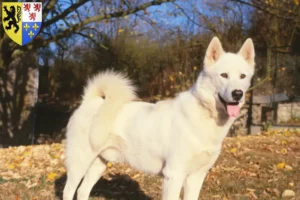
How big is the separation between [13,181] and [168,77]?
23.6 ft

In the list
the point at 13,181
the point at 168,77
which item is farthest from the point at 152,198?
the point at 168,77

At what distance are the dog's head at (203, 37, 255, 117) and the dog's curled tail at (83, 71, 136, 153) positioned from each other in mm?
960

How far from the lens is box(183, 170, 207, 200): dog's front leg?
352cm

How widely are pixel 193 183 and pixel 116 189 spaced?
177 centimetres

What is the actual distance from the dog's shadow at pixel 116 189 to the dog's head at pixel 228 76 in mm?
1838

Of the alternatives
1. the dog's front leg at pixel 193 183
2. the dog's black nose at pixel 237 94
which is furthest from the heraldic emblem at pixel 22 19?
the dog's black nose at pixel 237 94

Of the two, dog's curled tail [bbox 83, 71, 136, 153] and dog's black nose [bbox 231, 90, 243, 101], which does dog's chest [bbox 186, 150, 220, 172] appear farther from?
dog's curled tail [bbox 83, 71, 136, 153]

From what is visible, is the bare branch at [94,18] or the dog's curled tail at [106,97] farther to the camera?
the bare branch at [94,18]

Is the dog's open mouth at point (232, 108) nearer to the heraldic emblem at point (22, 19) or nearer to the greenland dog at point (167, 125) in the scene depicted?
the greenland dog at point (167, 125)

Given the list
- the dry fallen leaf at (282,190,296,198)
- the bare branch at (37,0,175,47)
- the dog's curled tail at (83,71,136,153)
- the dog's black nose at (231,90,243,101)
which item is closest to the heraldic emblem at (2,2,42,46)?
the bare branch at (37,0,175,47)

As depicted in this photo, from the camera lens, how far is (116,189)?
16.6 ft

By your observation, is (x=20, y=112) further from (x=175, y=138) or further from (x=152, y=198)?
(x=175, y=138)

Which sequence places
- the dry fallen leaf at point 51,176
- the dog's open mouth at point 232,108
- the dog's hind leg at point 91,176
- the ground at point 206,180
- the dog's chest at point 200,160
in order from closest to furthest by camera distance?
the dog's open mouth at point 232,108, the dog's chest at point 200,160, the dog's hind leg at point 91,176, the ground at point 206,180, the dry fallen leaf at point 51,176

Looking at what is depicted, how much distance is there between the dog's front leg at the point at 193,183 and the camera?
3.52 m
